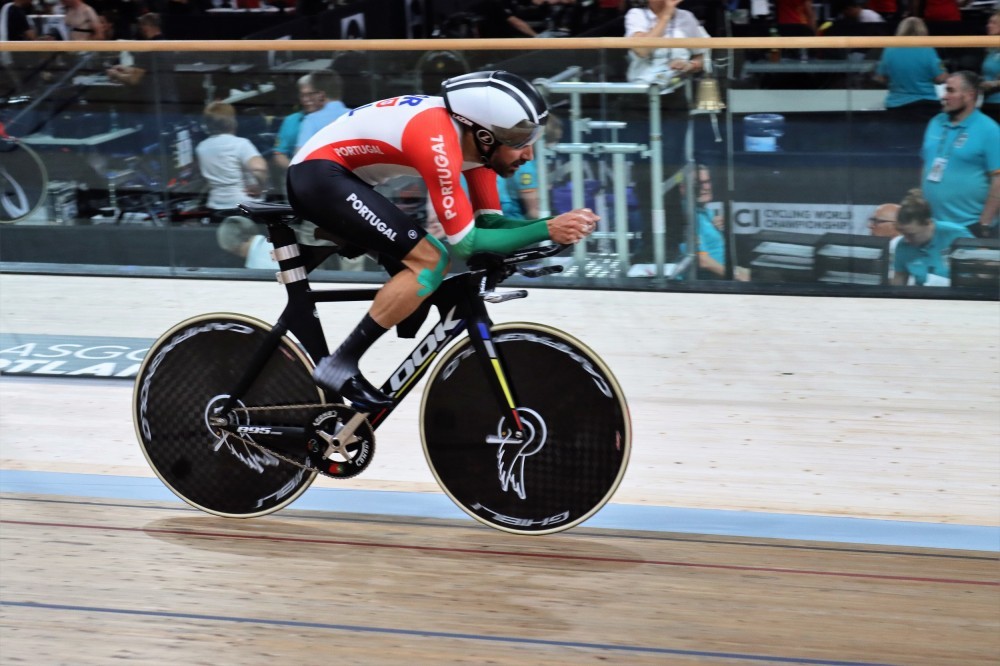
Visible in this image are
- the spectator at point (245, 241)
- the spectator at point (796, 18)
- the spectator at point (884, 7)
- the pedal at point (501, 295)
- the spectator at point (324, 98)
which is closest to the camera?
the pedal at point (501, 295)

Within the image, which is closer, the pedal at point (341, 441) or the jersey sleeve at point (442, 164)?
the jersey sleeve at point (442, 164)

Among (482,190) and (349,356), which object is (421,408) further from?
(482,190)

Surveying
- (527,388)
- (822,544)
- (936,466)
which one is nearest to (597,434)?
(527,388)

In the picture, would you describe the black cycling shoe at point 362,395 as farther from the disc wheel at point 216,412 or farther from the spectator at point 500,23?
the spectator at point 500,23

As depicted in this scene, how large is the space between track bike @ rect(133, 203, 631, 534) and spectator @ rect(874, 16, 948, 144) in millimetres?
2582

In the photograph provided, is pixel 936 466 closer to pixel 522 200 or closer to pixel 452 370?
pixel 452 370

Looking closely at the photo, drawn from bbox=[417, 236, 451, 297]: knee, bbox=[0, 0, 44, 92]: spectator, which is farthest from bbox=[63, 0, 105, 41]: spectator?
bbox=[417, 236, 451, 297]: knee

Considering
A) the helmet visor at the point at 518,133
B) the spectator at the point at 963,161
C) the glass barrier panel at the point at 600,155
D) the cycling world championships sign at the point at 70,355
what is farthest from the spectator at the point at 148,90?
the spectator at the point at 963,161

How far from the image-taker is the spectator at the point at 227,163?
18.6 feet

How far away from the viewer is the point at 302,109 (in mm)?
5516

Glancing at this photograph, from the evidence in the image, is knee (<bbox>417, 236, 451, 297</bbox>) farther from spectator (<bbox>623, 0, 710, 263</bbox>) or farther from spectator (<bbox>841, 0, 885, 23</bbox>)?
spectator (<bbox>841, 0, 885, 23</bbox>)

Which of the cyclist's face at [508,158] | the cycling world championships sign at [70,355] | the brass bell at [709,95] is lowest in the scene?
the cycling world championships sign at [70,355]

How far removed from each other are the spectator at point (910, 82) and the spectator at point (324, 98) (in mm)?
2292

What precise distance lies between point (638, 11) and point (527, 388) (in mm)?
3533
